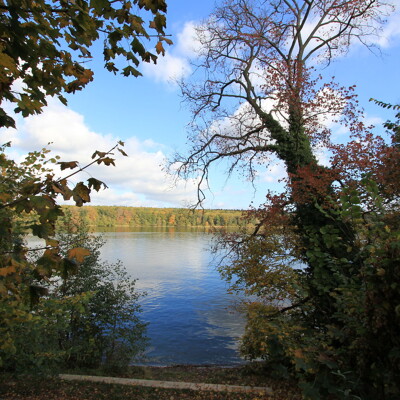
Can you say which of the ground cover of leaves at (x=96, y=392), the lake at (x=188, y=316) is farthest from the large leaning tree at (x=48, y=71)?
the lake at (x=188, y=316)

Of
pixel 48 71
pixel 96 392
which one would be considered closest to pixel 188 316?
pixel 96 392

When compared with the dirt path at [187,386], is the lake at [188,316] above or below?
below

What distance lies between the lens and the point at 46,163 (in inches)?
289

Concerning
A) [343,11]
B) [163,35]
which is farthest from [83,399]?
[343,11]

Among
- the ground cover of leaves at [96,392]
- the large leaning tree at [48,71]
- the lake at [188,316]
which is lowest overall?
the lake at [188,316]

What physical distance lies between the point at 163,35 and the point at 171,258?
36.0 metres

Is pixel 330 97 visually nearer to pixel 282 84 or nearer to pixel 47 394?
pixel 282 84

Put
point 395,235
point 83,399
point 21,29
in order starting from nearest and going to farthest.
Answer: point 395,235 → point 21,29 → point 83,399

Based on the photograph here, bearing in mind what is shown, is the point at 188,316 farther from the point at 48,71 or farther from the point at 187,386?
the point at 48,71

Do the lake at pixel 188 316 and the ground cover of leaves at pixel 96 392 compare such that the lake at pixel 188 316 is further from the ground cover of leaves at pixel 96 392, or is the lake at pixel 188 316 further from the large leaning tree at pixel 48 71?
the large leaning tree at pixel 48 71

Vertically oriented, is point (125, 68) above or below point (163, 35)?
below

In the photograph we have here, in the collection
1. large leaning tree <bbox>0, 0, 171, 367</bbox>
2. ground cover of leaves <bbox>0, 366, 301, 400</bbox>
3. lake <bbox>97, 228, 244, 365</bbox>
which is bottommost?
lake <bbox>97, 228, 244, 365</bbox>

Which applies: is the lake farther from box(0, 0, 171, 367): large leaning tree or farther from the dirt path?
box(0, 0, 171, 367): large leaning tree

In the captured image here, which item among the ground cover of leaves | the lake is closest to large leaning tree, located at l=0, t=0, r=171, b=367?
the ground cover of leaves
